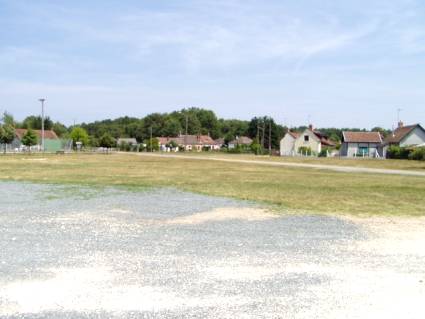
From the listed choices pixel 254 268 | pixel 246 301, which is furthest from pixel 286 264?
pixel 246 301

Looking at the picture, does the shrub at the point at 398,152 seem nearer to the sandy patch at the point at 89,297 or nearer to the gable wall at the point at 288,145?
the gable wall at the point at 288,145

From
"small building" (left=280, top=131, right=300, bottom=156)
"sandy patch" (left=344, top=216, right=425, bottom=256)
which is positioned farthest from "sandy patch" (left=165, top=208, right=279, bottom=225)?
"small building" (left=280, top=131, right=300, bottom=156)

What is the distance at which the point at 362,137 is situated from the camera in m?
87.9

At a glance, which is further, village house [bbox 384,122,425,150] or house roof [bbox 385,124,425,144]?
Answer: house roof [bbox 385,124,425,144]

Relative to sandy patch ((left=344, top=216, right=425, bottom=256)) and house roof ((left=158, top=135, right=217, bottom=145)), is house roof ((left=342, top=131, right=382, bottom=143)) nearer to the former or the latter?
sandy patch ((left=344, top=216, right=425, bottom=256))

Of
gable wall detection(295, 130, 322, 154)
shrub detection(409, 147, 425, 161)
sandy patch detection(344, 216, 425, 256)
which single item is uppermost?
gable wall detection(295, 130, 322, 154)

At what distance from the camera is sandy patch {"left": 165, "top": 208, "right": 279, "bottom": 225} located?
12.7 metres

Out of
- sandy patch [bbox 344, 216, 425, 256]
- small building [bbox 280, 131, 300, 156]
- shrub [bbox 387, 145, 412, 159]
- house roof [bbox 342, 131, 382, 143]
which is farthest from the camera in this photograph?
small building [bbox 280, 131, 300, 156]

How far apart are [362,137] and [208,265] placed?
8474cm

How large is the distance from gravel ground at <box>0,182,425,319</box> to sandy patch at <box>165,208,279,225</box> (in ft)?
0.17

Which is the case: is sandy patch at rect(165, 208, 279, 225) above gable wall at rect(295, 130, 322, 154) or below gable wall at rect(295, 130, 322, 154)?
below

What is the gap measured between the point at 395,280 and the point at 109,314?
165 inches

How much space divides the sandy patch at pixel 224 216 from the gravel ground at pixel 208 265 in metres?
0.05

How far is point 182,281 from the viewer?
6961 mm
